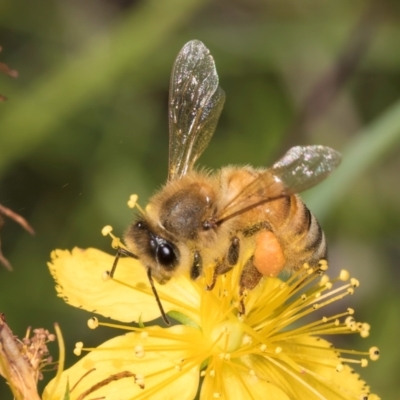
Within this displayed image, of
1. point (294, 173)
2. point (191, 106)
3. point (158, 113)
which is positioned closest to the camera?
point (294, 173)

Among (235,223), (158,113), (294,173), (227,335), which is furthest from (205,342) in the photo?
(158,113)

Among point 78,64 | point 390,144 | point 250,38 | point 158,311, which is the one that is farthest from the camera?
point 250,38

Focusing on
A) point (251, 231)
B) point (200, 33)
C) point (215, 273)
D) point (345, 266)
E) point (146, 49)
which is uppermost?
point (200, 33)

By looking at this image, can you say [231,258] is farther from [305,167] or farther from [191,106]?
[191,106]

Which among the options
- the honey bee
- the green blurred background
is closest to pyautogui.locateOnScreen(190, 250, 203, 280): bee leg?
the honey bee

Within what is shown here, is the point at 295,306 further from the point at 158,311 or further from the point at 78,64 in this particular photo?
the point at 78,64

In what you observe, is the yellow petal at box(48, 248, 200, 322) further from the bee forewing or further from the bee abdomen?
the bee forewing

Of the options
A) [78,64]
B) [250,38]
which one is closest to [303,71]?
[250,38]
